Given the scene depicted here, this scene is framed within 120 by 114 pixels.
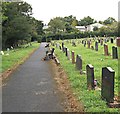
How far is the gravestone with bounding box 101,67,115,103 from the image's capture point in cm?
859

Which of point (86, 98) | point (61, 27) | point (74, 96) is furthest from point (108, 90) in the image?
point (61, 27)

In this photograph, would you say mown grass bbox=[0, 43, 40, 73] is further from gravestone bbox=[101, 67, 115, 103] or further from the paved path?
gravestone bbox=[101, 67, 115, 103]

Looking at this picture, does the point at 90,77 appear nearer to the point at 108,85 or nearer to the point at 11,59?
the point at 108,85

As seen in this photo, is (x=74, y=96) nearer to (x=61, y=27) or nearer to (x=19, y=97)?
(x=19, y=97)

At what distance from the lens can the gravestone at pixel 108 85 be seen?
8586mm

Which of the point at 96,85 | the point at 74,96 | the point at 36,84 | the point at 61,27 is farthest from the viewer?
the point at 61,27

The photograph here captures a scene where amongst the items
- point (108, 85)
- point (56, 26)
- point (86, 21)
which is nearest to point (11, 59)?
point (108, 85)

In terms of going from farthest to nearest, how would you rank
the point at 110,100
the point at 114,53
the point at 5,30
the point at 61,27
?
the point at 61,27
the point at 5,30
the point at 114,53
the point at 110,100

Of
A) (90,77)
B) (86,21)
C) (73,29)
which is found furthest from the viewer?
(86,21)

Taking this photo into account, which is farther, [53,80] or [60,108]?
[53,80]

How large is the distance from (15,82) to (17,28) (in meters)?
39.1

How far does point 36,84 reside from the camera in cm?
1312

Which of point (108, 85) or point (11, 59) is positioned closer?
point (108, 85)

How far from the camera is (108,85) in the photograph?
29.0 ft
